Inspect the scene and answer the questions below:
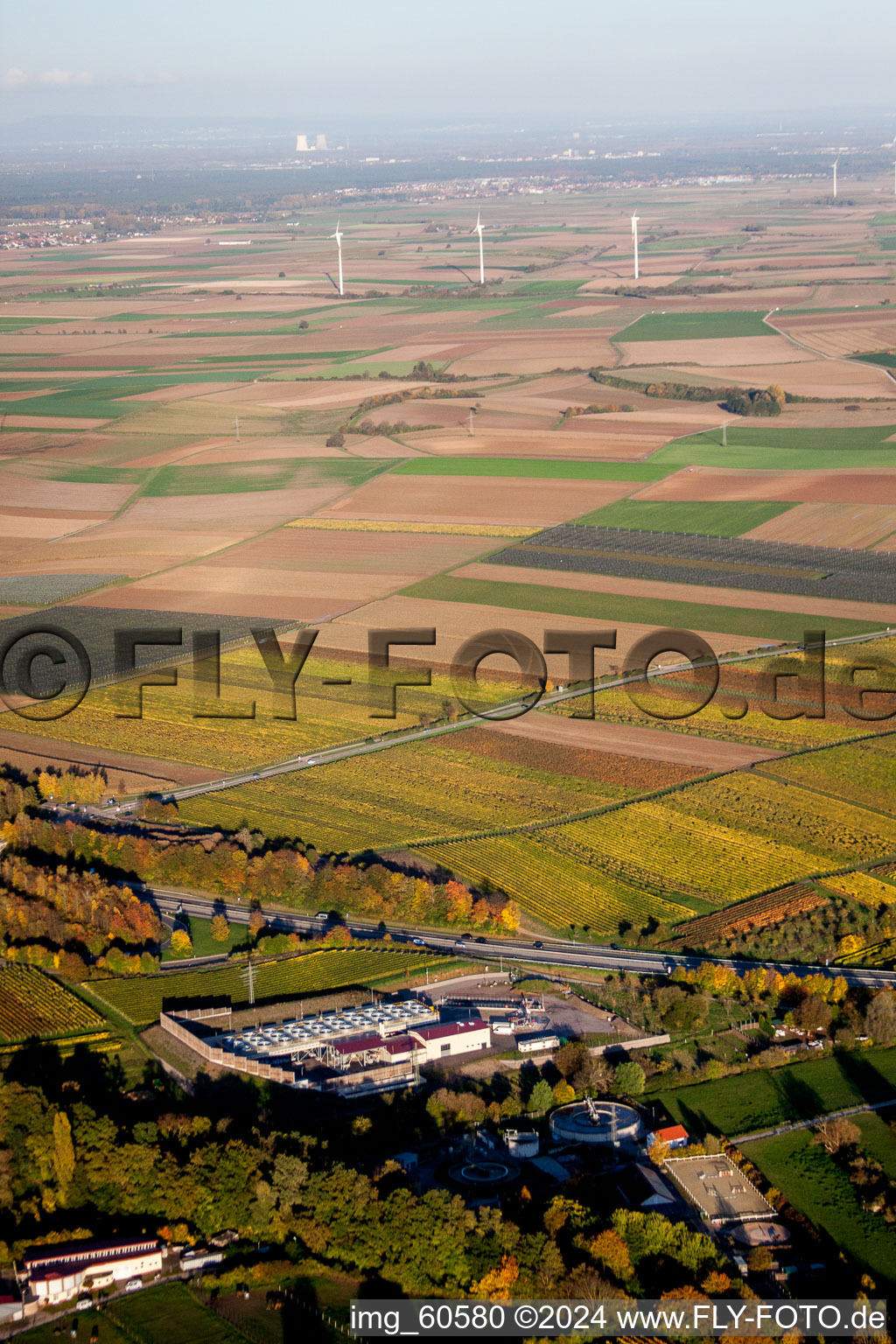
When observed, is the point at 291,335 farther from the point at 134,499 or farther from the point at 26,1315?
the point at 26,1315

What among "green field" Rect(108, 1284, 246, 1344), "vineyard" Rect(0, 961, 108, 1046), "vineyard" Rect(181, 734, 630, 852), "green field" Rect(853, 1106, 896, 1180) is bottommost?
"green field" Rect(108, 1284, 246, 1344)

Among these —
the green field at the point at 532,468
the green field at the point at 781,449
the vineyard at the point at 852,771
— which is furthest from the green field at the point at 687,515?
the vineyard at the point at 852,771

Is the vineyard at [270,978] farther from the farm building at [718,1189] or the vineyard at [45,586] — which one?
the vineyard at [45,586]

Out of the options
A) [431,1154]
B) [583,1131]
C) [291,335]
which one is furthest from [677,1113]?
[291,335]

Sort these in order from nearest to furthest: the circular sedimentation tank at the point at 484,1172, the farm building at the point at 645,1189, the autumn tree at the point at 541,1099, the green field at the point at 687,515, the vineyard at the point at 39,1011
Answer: the farm building at the point at 645,1189 → the circular sedimentation tank at the point at 484,1172 → the autumn tree at the point at 541,1099 → the vineyard at the point at 39,1011 → the green field at the point at 687,515

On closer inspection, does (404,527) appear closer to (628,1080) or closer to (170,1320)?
(628,1080)

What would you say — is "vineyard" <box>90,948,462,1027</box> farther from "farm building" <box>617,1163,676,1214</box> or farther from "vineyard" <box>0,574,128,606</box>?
"vineyard" <box>0,574,128,606</box>

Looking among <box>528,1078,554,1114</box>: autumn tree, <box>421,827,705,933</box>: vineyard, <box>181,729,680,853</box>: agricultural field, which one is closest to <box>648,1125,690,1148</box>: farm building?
<box>528,1078,554,1114</box>: autumn tree
